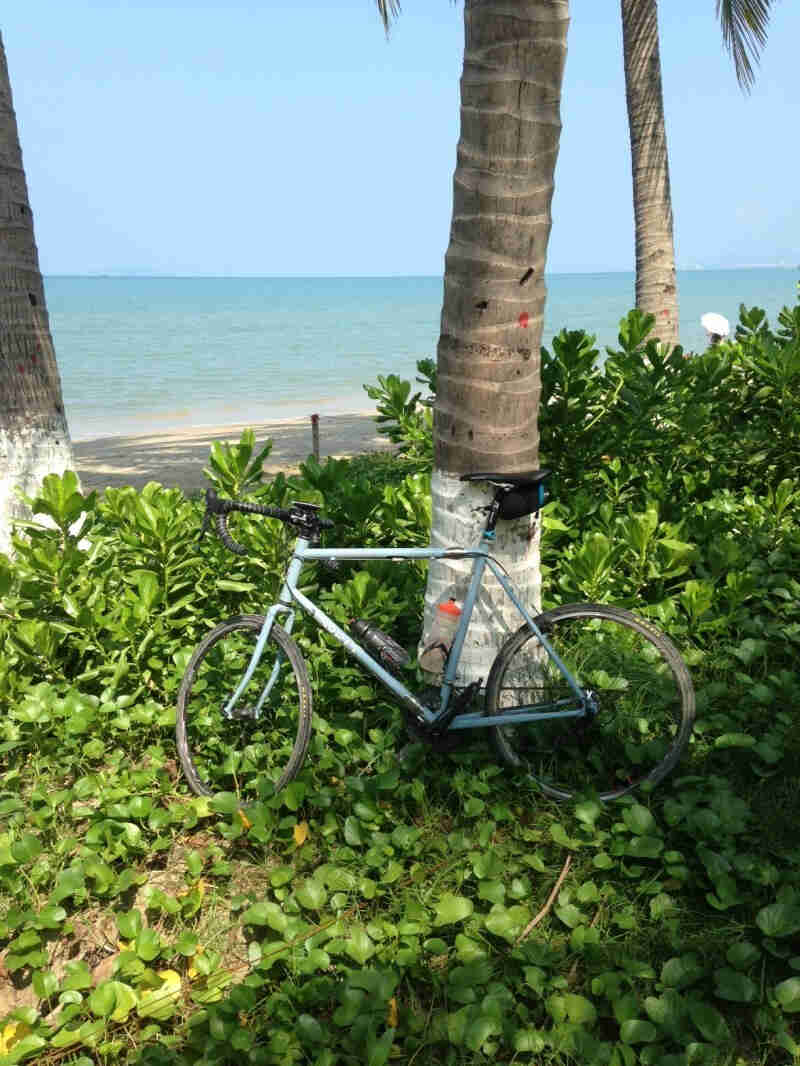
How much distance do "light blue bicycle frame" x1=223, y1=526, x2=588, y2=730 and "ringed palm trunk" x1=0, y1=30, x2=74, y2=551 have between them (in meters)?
2.29

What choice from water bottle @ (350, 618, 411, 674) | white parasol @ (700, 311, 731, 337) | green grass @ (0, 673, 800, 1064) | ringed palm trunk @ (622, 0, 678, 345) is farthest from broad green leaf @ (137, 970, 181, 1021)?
white parasol @ (700, 311, 731, 337)

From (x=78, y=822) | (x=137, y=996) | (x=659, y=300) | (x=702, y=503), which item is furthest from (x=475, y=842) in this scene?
(x=659, y=300)

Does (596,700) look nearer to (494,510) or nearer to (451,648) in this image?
(451,648)

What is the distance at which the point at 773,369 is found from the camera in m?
5.48

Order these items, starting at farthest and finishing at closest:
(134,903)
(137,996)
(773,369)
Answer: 1. (773,369)
2. (134,903)
3. (137,996)

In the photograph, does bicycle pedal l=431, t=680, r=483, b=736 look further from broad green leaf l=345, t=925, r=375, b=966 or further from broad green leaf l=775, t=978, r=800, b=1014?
broad green leaf l=775, t=978, r=800, b=1014

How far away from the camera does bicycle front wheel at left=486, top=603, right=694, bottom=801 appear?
3404 mm

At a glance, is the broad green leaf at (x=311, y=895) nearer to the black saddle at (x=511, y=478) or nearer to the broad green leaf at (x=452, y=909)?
the broad green leaf at (x=452, y=909)

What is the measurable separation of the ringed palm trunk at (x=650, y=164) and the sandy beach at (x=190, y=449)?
4.29 m

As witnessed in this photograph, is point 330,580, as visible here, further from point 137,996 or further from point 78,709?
point 137,996

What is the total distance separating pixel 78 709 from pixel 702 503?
3479mm

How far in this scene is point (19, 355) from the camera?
16.5ft

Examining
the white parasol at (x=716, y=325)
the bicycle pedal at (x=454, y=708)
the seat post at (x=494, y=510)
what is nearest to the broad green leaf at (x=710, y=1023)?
the bicycle pedal at (x=454, y=708)

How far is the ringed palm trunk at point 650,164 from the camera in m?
8.55
